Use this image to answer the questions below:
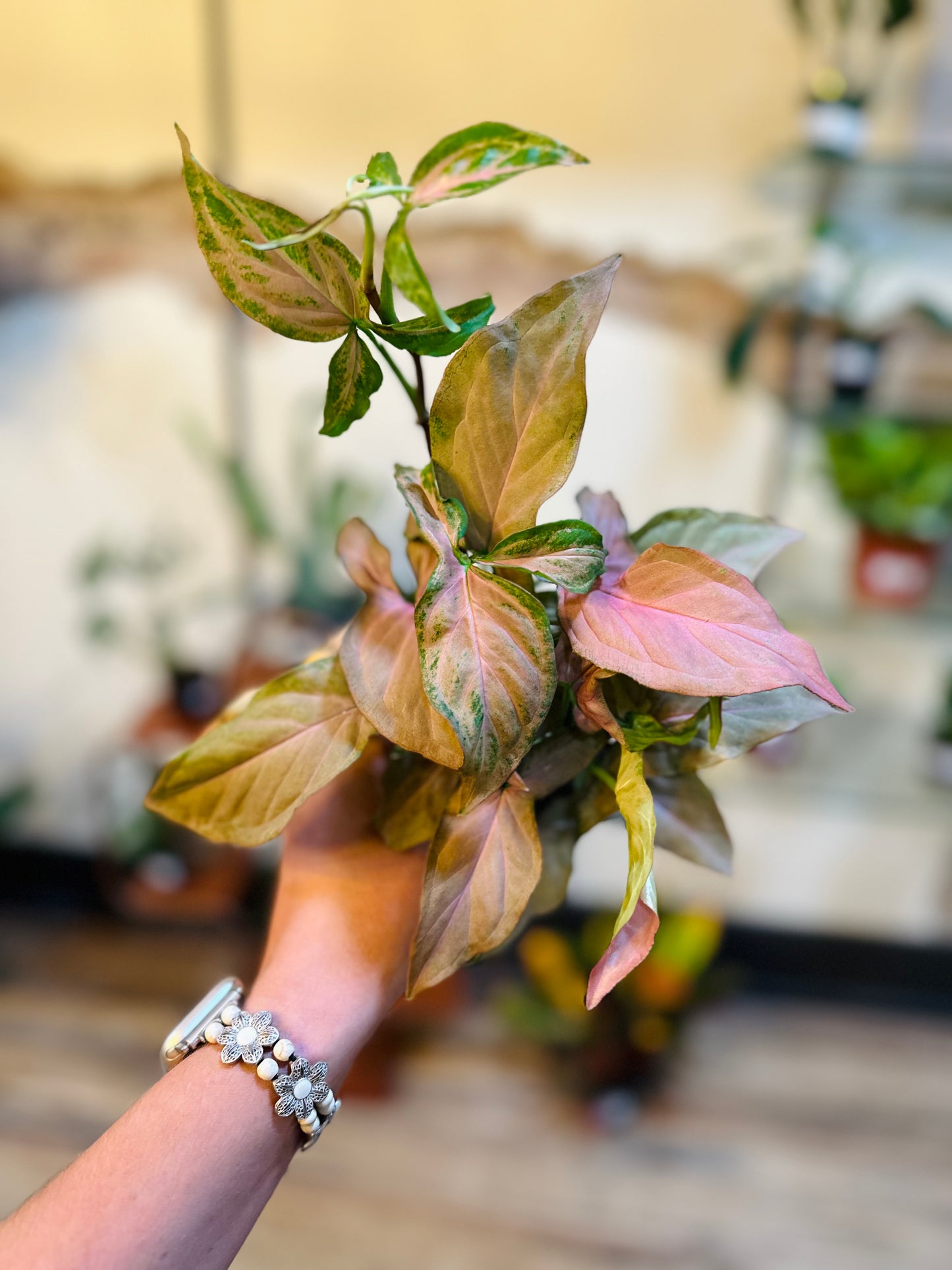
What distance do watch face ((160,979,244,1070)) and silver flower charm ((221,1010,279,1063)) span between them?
17 millimetres

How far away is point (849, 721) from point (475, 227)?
1117mm

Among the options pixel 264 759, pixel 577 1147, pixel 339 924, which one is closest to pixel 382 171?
pixel 264 759

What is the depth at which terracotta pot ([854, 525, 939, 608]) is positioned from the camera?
56.1 inches

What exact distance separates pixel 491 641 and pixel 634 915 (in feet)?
0.45

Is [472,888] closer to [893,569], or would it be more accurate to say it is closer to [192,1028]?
[192,1028]

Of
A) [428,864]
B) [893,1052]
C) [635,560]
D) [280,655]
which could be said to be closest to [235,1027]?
[428,864]

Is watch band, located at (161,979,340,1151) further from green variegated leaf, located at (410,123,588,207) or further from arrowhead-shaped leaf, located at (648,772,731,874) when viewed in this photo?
green variegated leaf, located at (410,123,588,207)

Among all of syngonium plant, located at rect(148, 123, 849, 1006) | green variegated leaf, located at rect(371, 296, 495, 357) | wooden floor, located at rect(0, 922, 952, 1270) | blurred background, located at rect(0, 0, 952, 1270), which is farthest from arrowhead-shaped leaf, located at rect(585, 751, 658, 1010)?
wooden floor, located at rect(0, 922, 952, 1270)

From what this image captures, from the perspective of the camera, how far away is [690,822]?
508mm

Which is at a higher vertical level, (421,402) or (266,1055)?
(421,402)

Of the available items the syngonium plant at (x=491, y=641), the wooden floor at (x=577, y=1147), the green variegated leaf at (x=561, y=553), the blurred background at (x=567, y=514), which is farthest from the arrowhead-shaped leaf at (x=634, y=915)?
the wooden floor at (x=577, y=1147)

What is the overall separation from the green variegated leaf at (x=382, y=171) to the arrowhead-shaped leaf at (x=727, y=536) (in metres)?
0.22

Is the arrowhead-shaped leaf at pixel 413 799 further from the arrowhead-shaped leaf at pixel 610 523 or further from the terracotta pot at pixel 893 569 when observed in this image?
the terracotta pot at pixel 893 569

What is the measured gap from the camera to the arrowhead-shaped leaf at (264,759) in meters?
0.48
